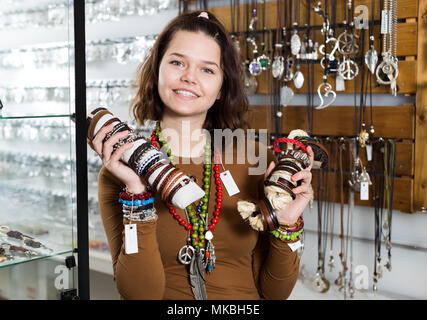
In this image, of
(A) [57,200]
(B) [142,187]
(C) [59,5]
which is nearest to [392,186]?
(B) [142,187]

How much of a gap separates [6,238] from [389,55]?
54.1 inches

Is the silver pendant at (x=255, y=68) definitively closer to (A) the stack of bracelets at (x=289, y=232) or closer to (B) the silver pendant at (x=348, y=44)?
(B) the silver pendant at (x=348, y=44)

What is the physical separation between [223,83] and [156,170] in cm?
54

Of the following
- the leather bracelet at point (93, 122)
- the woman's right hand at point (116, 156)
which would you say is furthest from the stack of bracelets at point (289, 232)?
the leather bracelet at point (93, 122)

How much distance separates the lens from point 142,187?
1095 mm

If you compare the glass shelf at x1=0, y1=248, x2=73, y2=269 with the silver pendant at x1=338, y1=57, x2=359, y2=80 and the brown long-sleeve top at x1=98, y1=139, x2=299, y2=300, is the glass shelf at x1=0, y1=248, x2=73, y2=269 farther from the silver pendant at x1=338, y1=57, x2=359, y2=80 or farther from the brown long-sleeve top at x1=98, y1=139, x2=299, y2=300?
the silver pendant at x1=338, y1=57, x2=359, y2=80

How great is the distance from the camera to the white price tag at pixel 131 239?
1.14 metres

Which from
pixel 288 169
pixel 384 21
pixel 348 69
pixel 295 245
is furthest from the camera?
pixel 348 69

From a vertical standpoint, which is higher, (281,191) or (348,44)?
(348,44)

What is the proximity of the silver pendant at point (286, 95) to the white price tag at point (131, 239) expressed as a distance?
40.1 inches

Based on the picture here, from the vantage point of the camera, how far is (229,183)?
1.36m

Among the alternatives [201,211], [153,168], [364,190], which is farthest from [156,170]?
[364,190]

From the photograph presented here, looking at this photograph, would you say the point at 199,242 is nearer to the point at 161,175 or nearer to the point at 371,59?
the point at 161,175

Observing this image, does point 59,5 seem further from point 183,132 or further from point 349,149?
point 349,149
